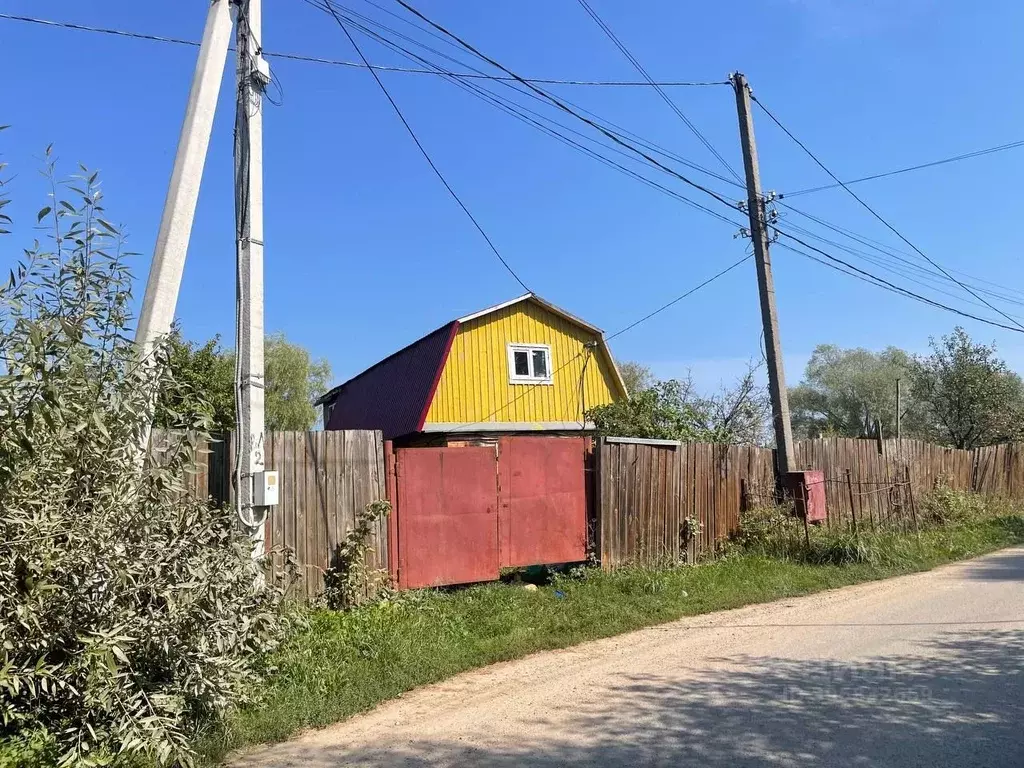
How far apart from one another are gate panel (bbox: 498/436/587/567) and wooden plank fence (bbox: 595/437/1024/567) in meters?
0.33

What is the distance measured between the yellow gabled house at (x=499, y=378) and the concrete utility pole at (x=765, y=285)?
24.7 feet

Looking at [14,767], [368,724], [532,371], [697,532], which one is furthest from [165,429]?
[532,371]

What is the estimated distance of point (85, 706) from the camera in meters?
4.10

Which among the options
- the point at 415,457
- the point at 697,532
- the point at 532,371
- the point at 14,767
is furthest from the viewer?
the point at 532,371

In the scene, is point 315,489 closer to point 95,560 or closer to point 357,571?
point 357,571

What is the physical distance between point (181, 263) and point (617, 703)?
465cm

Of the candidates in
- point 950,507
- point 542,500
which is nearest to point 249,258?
point 542,500

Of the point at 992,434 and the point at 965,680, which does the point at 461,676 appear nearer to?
the point at 965,680

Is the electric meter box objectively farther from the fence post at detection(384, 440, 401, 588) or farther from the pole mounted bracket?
the pole mounted bracket

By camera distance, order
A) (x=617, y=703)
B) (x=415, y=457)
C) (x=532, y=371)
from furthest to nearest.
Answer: (x=532, y=371) → (x=415, y=457) → (x=617, y=703)

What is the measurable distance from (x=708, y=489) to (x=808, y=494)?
1.80 meters

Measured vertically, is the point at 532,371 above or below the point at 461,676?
above

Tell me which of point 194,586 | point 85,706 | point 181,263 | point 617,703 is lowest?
point 617,703

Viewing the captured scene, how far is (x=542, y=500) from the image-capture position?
9.58 m
